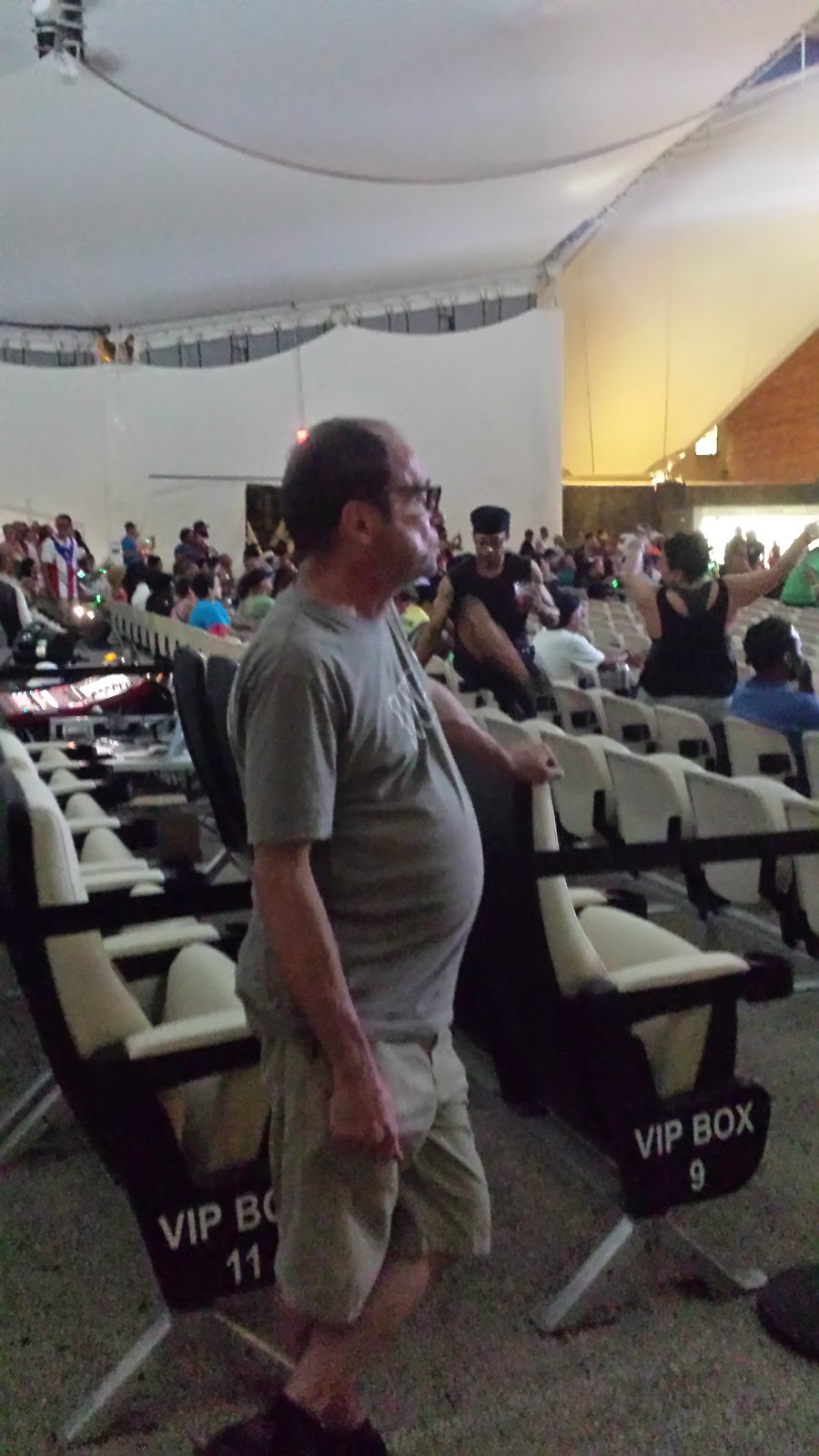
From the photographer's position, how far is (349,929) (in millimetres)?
1499

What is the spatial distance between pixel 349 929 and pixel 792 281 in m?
26.1

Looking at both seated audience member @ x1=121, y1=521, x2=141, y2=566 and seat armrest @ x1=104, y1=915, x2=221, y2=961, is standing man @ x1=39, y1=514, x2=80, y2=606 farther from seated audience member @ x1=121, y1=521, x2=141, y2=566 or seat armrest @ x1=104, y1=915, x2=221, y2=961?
seat armrest @ x1=104, y1=915, x2=221, y2=961

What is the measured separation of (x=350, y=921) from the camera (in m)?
1.50

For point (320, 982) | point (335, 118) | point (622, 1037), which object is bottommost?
point (622, 1037)

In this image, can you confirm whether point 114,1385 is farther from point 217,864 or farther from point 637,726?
point 637,726

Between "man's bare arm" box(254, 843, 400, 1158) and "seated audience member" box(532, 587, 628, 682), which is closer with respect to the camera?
"man's bare arm" box(254, 843, 400, 1158)

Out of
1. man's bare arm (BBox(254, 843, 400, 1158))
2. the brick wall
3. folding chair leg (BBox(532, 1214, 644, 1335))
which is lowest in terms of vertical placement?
folding chair leg (BBox(532, 1214, 644, 1335))

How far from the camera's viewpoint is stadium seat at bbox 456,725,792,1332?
201cm

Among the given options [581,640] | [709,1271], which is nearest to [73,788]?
[709,1271]

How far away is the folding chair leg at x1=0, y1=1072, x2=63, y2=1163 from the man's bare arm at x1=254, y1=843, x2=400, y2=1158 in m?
1.51

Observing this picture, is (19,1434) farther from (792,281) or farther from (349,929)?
(792,281)

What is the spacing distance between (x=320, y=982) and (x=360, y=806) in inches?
8.6

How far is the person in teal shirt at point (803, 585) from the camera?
453 inches

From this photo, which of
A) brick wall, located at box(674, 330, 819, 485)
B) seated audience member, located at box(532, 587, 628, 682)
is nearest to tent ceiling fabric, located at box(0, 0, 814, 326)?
seated audience member, located at box(532, 587, 628, 682)
